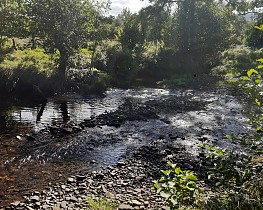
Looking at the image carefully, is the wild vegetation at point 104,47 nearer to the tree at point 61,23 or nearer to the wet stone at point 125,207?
the tree at point 61,23

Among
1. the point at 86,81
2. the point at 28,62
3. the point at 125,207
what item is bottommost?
the point at 125,207

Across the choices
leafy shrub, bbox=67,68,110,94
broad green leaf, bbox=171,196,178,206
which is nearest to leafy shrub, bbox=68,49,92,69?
leafy shrub, bbox=67,68,110,94

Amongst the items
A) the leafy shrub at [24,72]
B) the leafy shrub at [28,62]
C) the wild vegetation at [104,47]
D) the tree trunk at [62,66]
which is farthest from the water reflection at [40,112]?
the leafy shrub at [28,62]

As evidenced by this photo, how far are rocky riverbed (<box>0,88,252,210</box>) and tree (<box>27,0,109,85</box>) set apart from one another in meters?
7.74

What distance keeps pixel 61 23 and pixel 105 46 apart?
30.3 ft

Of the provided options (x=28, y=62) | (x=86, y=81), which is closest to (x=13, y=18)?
(x=28, y=62)

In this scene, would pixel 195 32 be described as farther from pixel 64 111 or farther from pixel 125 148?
pixel 125 148

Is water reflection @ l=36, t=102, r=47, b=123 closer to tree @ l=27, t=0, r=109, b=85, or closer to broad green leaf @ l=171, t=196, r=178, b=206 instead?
tree @ l=27, t=0, r=109, b=85

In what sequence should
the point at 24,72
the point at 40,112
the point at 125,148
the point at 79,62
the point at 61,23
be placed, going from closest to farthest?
the point at 125,148
the point at 40,112
the point at 24,72
the point at 61,23
the point at 79,62

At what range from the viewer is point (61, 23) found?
22.1 m

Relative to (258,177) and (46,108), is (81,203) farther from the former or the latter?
(46,108)

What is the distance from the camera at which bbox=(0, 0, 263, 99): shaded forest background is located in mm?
21906

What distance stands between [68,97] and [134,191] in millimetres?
14108

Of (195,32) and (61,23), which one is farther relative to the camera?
(195,32)
